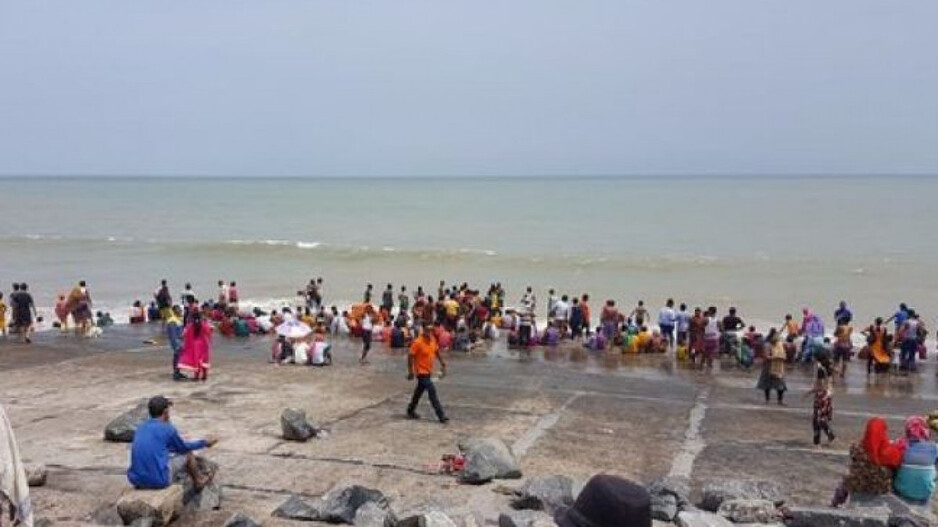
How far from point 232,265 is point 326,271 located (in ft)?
21.8

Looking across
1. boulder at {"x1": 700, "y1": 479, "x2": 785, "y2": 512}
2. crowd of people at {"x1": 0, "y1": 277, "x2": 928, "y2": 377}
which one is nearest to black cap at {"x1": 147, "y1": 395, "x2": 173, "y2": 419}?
boulder at {"x1": 700, "y1": 479, "x2": 785, "y2": 512}

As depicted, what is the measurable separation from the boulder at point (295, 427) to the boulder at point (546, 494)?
12.4 feet

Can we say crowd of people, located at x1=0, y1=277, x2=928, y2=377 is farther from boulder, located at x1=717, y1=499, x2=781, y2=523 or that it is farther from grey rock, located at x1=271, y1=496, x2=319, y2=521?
grey rock, located at x1=271, y1=496, x2=319, y2=521

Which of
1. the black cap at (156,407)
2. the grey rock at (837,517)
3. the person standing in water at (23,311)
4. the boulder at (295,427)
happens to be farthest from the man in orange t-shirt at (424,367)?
the person standing in water at (23,311)

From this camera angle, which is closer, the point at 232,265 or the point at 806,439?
the point at 806,439

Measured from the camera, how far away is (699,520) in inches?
297

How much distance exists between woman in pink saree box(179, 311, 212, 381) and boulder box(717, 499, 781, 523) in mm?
10203

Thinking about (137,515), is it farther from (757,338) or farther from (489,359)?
(757,338)

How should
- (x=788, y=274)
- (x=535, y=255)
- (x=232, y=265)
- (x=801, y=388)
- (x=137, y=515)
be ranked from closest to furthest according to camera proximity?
(x=137, y=515) < (x=801, y=388) < (x=788, y=274) < (x=232, y=265) < (x=535, y=255)

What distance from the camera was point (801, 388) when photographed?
17.1 metres

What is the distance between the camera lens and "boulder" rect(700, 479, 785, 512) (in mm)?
8969

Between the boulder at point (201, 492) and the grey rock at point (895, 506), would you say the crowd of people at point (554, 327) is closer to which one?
the grey rock at point (895, 506)

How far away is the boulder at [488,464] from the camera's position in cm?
980

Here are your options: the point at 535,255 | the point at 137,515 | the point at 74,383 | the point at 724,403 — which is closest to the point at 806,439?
the point at 724,403
